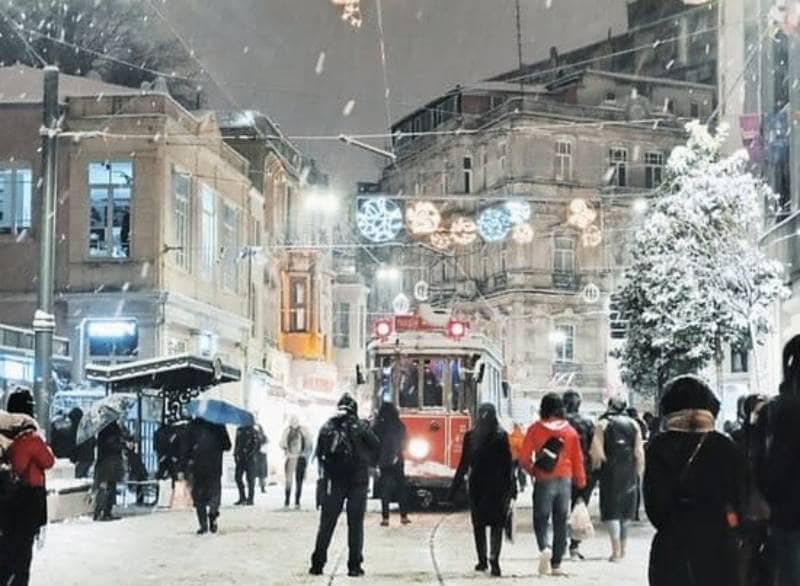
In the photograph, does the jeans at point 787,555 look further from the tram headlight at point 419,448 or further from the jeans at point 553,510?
the tram headlight at point 419,448

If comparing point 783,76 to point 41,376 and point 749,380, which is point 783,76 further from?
point 41,376

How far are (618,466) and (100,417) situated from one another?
1098cm

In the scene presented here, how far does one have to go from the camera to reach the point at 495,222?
2983 cm

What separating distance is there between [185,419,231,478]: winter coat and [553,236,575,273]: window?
52.2 metres

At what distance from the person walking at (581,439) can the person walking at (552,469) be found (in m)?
1.35

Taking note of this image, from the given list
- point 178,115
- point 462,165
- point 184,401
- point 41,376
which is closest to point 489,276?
point 462,165

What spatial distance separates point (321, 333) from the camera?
193 feet

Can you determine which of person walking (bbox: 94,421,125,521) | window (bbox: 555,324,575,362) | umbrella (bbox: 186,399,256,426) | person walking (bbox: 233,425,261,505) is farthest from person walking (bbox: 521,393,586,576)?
window (bbox: 555,324,575,362)

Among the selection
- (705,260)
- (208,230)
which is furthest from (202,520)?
(208,230)

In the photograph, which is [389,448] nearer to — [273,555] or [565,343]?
[273,555]

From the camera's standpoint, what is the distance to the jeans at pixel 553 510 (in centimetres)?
1445

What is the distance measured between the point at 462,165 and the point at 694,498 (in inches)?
2712

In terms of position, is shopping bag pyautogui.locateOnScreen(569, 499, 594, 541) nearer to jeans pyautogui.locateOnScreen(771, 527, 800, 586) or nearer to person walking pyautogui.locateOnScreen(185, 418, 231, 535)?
person walking pyautogui.locateOnScreen(185, 418, 231, 535)

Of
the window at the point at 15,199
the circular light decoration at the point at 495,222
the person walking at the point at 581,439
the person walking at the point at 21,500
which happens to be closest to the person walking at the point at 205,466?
the person walking at the point at 581,439
